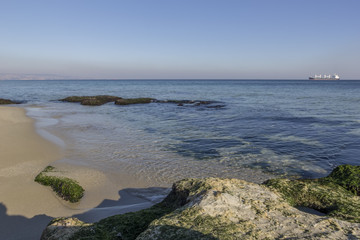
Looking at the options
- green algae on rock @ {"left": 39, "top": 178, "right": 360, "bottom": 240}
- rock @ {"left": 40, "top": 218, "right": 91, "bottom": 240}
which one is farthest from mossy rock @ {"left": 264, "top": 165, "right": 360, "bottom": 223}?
rock @ {"left": 40, "top": 218, "right": 91, "bottom": 240}

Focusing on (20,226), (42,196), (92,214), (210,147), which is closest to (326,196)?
(92,214)

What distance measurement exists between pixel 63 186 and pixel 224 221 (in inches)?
254

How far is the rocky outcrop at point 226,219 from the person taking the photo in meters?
3.38

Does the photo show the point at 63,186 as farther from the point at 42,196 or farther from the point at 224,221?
the point at 224,221

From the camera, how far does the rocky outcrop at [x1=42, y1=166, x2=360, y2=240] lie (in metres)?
3.38

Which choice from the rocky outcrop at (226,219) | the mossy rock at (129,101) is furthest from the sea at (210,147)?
the mossy rock at (129,101)

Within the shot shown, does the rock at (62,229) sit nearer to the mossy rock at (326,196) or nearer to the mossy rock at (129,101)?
the mossy rock at (326,196)

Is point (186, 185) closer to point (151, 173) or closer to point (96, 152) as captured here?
point (151, 173)

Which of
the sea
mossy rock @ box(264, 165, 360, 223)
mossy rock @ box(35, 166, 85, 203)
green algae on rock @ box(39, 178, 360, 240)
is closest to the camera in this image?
green algae on rock @ box(39, 178, 360, 240)

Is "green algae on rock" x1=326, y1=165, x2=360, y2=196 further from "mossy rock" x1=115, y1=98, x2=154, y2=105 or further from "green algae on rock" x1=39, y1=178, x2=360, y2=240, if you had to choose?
"mossy rock" x1=115, y1=98, x2=154, y2=105

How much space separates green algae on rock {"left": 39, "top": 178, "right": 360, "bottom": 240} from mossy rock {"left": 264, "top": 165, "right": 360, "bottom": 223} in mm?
724

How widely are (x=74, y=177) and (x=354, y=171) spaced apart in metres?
9.52

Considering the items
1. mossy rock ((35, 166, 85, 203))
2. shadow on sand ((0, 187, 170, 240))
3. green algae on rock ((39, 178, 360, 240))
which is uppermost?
green algae on rock ((39, 178, 360, 240))

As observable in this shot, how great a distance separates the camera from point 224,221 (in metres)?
3.63
